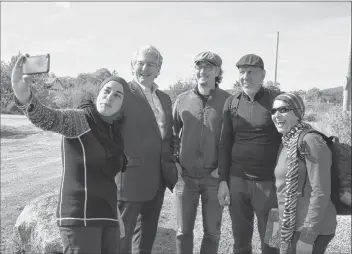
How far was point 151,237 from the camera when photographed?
3492 mm

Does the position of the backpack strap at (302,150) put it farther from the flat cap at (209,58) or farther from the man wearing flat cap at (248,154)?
the flat cap at (209,58)

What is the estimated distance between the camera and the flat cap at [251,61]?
3573 millimetres

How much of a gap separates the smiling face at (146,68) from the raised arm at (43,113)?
97 centimetres

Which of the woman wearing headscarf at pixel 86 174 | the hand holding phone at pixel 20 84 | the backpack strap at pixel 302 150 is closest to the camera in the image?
the hand holding phone at pixel 20 84

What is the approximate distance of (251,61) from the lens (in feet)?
11.8

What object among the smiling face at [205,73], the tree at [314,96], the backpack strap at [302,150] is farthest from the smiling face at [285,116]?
the tree at [314,96]

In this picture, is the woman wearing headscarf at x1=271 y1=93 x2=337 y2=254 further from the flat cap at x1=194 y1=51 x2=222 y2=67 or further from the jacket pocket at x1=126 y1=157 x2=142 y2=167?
the jacket pocket at x1=126 y1=157 x2=142 y2=167

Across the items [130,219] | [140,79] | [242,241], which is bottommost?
[242,241]

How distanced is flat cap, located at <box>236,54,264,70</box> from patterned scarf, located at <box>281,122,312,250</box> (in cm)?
85

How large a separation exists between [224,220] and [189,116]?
2.79m

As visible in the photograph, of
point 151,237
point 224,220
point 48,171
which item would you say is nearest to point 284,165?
point 151,237

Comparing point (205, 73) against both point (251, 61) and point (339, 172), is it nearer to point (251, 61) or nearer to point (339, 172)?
point (251, 61)

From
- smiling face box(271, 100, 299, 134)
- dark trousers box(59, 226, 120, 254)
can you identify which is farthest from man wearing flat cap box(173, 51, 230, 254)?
dark trousers box(59, 226, 120, 254)

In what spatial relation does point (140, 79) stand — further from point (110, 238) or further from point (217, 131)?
point (110, 238)
